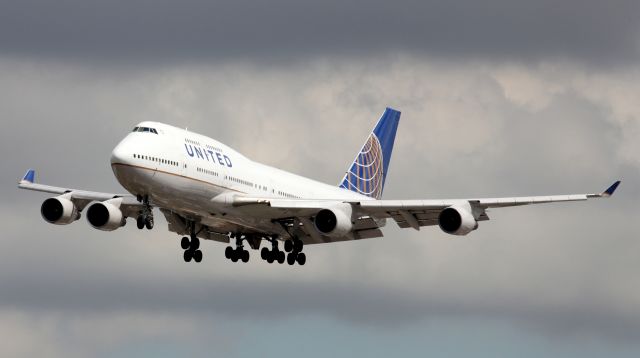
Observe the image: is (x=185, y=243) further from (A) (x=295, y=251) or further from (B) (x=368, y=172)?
(B) (x=368, y=172)

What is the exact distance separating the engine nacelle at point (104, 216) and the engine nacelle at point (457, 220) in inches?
794

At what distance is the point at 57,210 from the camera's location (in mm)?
97250

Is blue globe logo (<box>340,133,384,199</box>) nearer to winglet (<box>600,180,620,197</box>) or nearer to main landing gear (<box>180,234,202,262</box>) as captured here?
main landing gear (<box>180,234,202,262</box>)

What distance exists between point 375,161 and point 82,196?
2589cm

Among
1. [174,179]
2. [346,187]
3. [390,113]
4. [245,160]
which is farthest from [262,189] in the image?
[390,113]

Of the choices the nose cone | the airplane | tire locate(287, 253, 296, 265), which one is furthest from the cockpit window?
tire locate(287, 253, 296, 265)

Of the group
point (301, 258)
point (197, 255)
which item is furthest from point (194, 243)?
point (301, 258)

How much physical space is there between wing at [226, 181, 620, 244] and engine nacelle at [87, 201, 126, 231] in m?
9.50

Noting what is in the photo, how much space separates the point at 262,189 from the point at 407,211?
28.6 ft

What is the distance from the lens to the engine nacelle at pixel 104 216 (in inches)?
3738

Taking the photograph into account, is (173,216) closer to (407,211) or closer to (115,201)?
(115,201)

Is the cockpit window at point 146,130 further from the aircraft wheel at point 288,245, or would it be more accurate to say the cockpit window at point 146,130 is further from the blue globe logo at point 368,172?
the blue globe logo at point 368,172

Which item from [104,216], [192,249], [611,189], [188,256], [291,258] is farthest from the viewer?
[291,258]

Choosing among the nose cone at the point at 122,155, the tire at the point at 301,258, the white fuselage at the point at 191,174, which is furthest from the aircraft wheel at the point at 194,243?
the nose cone at the point at 122,155
